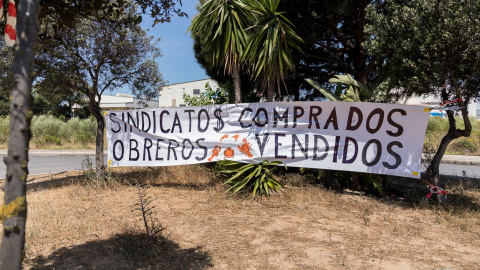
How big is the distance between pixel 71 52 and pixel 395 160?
6732 mm

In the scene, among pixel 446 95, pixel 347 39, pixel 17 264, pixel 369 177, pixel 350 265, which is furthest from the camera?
pixel 347 39

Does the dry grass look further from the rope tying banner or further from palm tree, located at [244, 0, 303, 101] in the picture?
palm tree, located at [244, 0, 303, 101]

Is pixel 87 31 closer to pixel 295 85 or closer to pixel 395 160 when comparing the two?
pixel 295 85

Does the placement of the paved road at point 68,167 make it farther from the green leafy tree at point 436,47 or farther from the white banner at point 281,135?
the green leafy tree at point 436,47

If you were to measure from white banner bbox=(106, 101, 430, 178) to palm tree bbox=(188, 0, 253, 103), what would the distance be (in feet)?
3.25

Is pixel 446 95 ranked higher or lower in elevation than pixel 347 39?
lower

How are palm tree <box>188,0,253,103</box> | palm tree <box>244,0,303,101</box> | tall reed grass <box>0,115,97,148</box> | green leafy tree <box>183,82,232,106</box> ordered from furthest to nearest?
tall reed grass <box>0,115,97,148</box> < green leafy tree <box>183,82,232,106</box> < palm tree <box>188,0,253,103</box> < palm tree <box>244,0,303,101</box>

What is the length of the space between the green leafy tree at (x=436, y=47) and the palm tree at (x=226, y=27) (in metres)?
2.84

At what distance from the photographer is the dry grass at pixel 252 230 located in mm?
3842

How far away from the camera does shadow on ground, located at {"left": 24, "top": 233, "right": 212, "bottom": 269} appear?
12.0ft

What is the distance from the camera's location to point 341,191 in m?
6.96

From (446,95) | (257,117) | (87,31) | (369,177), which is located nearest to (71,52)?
(87,31)

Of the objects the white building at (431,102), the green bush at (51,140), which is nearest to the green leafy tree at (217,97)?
the white building at (431,102)

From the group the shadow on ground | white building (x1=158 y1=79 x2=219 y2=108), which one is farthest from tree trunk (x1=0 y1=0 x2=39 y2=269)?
white building (x1=158 y1=79 x2=219 y2=108)
